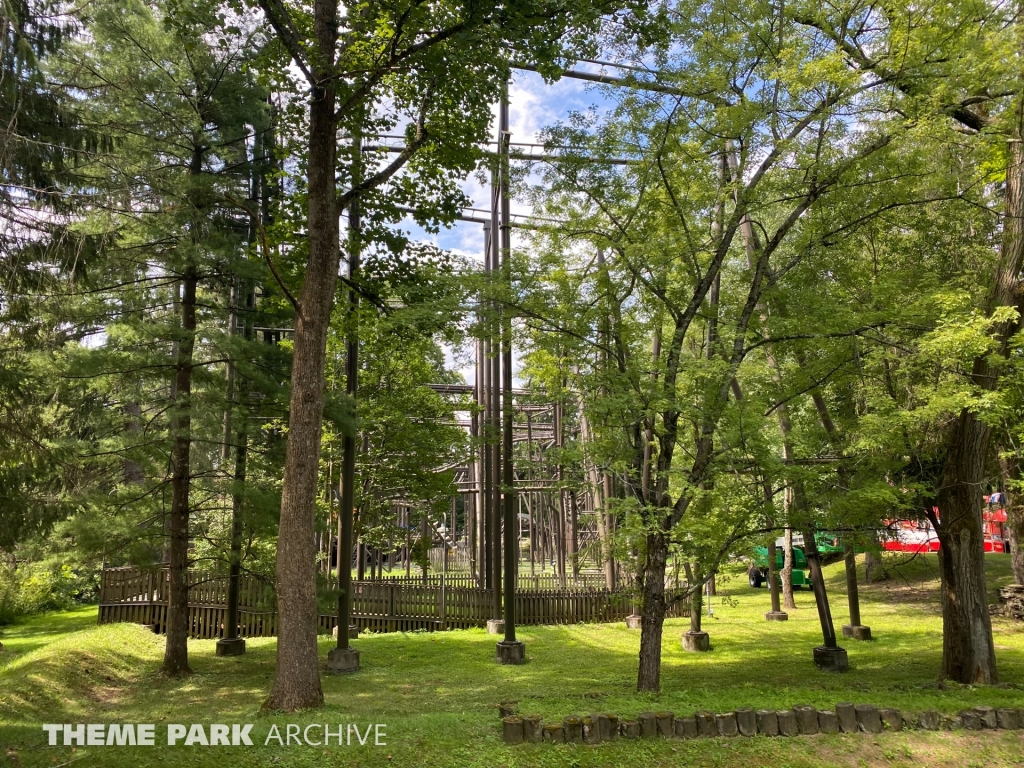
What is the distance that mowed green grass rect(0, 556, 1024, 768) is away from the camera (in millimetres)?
5355

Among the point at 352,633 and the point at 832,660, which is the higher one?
the point at 832,660

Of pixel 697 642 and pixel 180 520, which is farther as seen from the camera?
pixel 697 642

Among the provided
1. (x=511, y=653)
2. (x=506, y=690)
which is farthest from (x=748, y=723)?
(x=511, y=653)

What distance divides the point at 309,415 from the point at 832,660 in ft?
29.1

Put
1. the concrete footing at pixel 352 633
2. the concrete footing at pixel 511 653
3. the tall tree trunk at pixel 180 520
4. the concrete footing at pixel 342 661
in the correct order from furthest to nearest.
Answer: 1. the concrete footing at pixel 352 633
2. the concrete footing at pixel 511 653
3. the concrete footing at pixel 342 661
4. the tall tree trunk at pixel 180 520

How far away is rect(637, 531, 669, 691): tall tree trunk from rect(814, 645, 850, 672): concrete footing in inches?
154

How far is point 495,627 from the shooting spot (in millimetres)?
15141

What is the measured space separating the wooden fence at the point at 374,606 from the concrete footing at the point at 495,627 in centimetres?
85

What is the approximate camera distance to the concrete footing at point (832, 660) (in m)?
10.6

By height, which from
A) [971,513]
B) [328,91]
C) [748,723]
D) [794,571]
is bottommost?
[794,571]

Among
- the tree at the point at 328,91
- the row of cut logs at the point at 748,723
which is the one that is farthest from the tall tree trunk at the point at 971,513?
the tree at the point at 328,91

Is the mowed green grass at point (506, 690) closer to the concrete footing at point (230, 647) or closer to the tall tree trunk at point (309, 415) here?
the concrete footing at point (230, 647)

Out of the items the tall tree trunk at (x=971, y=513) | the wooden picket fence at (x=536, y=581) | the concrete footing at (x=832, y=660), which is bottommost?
the concrete footing at (x=832, y=660)

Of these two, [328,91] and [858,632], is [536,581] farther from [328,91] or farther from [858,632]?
[328,91]
